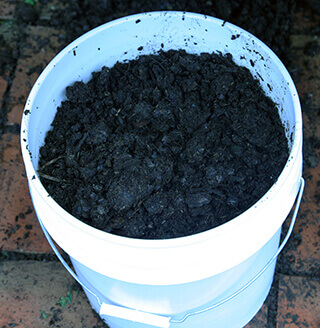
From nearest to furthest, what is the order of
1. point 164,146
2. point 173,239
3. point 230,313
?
point 173,239
point 164,146
point 230,313

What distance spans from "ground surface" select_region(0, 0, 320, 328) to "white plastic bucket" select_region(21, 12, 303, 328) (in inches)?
4.9

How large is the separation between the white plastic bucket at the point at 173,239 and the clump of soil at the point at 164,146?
0.14ft

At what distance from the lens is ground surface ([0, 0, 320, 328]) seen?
1403 mm

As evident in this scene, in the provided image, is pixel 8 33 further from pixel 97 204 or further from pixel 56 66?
pixel 97 204

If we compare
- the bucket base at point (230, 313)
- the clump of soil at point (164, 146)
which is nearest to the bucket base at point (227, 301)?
the bucket base at point (230, 313)

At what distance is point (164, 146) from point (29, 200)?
25.5 inches

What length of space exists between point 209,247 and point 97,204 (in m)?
0.29

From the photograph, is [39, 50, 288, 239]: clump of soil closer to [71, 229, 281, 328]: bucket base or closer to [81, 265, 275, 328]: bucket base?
[71, 229, 281, 328]: bucket base

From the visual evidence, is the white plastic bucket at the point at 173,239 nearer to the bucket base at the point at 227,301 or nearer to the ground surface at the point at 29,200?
the bucket base at the point at 227,301

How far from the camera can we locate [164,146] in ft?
3.66

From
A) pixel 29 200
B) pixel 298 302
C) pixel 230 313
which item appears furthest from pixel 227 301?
pixel 29 200

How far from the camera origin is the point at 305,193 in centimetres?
154

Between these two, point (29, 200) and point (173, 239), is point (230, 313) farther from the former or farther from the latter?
point (29, 200)

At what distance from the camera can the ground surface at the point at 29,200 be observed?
140 centimetres
